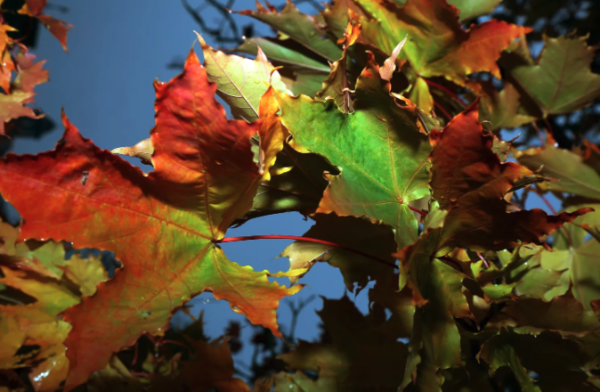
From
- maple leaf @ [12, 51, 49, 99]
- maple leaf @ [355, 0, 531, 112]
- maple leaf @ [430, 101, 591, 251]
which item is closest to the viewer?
maple leaf @ [430, 101, 591, 251]

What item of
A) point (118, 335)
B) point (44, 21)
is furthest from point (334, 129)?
point (44, 21)

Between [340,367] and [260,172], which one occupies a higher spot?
[260,172]

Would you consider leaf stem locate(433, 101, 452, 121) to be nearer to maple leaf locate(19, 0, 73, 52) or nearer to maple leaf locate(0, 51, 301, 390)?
maple leaf locate(0, 51, 301, 390)

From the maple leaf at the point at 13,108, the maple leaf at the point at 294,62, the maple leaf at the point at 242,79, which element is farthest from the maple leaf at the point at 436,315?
the maple leaf at the point at 13,108

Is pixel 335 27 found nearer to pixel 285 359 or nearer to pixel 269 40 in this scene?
pixel 269 40

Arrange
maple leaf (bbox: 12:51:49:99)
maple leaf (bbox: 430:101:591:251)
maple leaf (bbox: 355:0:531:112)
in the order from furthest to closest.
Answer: maple leaf (bbox: 12:51:49:99) < maple leaf (bbox: 355:0:531:112) < maple leaf (bbox: 430:101:591:251)

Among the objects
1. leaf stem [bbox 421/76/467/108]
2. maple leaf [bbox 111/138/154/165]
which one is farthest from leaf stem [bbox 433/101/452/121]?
maple leaf [bbox 111/138/154/165]
